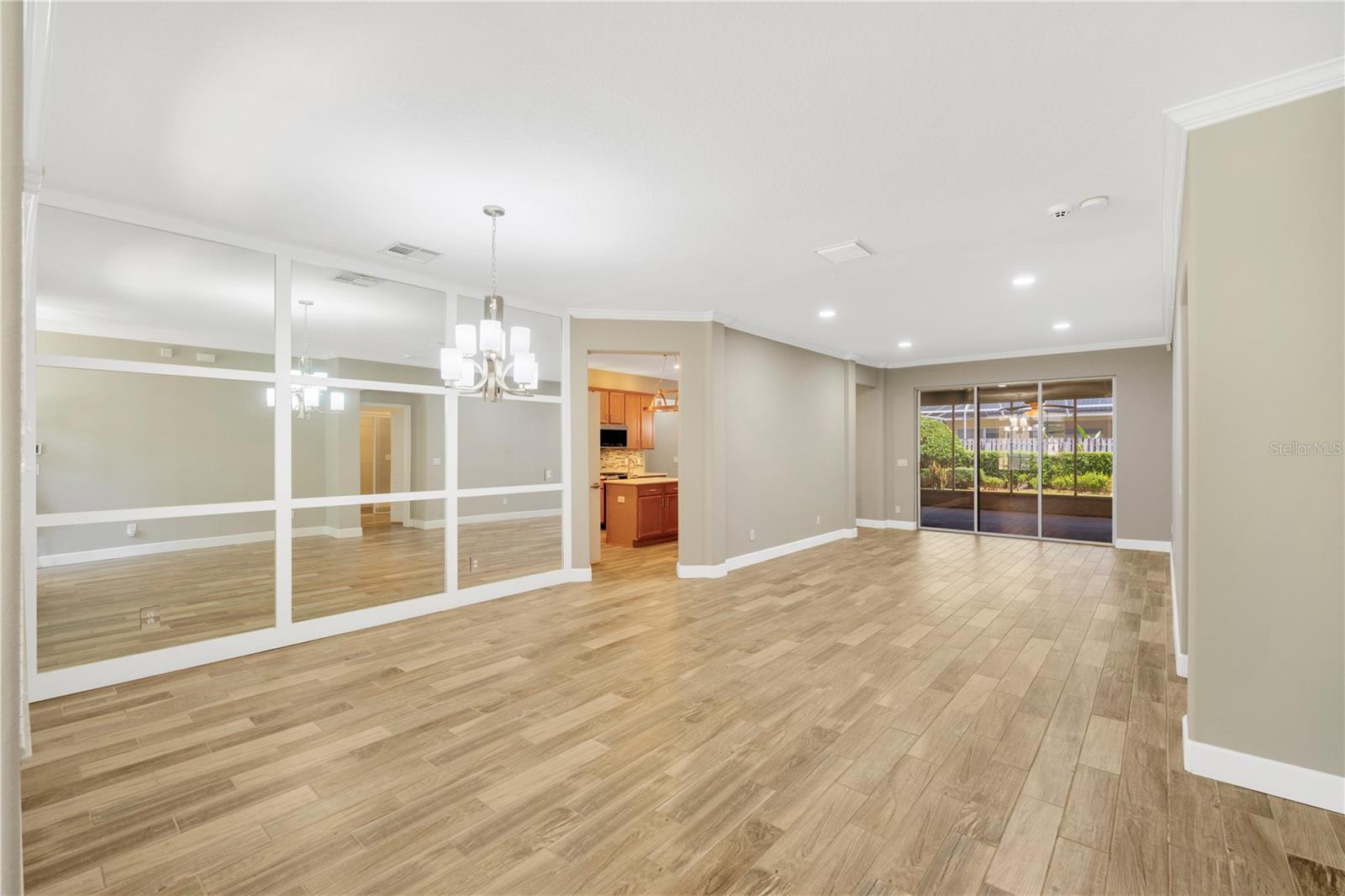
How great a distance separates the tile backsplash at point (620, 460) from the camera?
33.2 feet

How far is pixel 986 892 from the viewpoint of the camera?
181 cm

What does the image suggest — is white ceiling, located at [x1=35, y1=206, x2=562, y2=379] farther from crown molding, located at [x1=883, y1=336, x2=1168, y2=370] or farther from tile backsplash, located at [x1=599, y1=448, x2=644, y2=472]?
crown molding, located at [x1=883, y1=336, x2=1168, y2=370]

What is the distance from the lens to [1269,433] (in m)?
2.28

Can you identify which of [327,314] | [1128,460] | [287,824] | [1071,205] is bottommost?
[287,824]

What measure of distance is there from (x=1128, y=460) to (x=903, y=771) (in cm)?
731

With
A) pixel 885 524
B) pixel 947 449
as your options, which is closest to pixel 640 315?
pixel 885 524

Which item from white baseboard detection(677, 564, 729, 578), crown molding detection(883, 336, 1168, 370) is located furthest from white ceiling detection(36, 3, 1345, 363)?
crown molding detection(883, 336, 1168, 370)

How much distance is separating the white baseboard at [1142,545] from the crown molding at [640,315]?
249 inches

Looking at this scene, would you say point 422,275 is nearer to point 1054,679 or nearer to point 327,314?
point 327,314

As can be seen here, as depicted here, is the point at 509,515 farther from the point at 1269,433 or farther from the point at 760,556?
the point at 1269,433

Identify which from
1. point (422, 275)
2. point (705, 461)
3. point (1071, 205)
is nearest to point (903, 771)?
point (1071, 205)

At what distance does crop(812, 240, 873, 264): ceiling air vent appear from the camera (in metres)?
4.00

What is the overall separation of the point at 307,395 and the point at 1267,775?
221 inches

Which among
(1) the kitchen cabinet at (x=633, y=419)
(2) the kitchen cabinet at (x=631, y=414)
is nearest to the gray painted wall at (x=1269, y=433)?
(2) the kitchen cabinet at (x=631, y=414)
